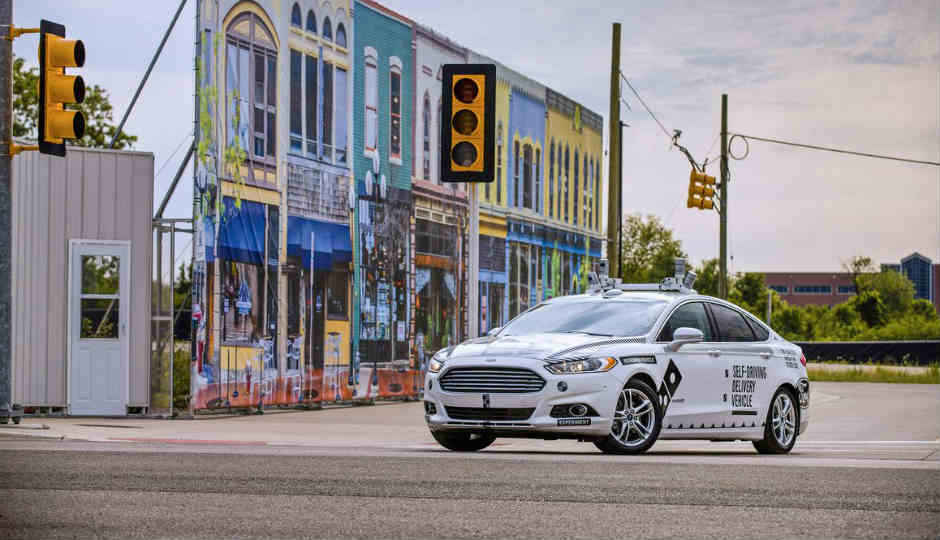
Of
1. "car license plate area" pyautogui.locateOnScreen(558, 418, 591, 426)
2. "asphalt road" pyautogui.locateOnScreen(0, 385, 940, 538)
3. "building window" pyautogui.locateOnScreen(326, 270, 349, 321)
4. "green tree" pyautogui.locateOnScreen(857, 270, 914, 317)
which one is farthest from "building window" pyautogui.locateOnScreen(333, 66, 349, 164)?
"green tree" pyautogui.locateOnScreen(857, 270, 914, 317)

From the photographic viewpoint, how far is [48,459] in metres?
11.8

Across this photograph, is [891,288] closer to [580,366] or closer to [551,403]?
[580,366]

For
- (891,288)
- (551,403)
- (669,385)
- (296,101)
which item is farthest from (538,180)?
(891,288)

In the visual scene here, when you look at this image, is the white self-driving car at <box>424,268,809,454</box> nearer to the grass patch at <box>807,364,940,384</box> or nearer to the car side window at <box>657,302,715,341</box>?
the car side window at <box>657,302,715,341</box>

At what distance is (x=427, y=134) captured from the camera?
2958 cm

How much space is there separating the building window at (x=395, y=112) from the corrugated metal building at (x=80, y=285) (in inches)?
294

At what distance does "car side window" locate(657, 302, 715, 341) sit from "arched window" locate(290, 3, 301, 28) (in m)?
10.8

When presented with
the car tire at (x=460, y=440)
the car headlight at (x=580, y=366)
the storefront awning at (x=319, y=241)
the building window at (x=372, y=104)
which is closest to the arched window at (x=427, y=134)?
the building window at (x=372, y=104)

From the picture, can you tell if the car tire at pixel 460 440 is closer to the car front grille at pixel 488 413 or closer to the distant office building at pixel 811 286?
the car front grille at pixel 488 413

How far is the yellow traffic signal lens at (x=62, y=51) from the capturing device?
1573cm

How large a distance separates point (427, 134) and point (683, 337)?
52.3 feet

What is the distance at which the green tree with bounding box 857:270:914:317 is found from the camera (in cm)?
14900

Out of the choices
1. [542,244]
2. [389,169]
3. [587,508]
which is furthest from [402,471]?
[542,244]

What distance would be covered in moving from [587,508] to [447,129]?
9.01 m
